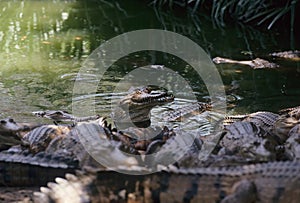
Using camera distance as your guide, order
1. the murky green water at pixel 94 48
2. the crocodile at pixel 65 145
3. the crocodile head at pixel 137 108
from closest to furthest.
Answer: the crocodile at pixel 65 145 < the crocodile head at pixel 137 108 < the murky green water at pixel 94 48

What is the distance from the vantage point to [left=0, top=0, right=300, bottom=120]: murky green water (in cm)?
511

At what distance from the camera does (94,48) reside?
748 centimetres

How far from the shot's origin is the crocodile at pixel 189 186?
2080 mm

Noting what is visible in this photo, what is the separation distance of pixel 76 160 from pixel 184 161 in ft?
1.85

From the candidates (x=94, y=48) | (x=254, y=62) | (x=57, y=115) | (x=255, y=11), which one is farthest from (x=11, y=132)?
(x=255, y=11)

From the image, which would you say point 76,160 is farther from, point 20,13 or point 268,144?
point 20,13

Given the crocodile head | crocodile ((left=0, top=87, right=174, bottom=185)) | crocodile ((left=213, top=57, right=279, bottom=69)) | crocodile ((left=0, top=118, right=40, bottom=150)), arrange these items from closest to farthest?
crocodile ((left=0, top=87, right=174, bottom=185)) → crocodile ((left=0, top=118, right=40, bottom=150)) → the crocodile head → crocodile ((left=213, top=57, right=279, bottom=69))

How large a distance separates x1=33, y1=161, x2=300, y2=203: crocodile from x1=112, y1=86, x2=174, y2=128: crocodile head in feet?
5.69

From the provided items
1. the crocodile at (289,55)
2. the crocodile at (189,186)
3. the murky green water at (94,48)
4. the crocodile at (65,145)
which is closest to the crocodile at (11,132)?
the crocodile at (65,145)

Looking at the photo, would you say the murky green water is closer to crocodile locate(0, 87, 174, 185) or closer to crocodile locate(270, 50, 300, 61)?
crocodile locate(270, 50, 300, 61)

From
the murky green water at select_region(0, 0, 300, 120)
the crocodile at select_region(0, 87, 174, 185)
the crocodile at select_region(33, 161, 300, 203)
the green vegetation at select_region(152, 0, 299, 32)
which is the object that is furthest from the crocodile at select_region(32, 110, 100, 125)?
the green vegetation at select_region(152, 0, 299, 32)

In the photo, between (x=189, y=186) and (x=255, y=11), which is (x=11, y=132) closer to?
(x=189, y=186)

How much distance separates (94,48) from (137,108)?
3.53 m

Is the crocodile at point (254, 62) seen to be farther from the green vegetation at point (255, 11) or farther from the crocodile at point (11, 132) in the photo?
the crocodile at point (11, 132)
